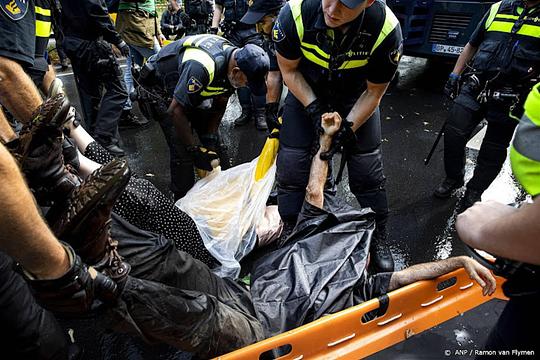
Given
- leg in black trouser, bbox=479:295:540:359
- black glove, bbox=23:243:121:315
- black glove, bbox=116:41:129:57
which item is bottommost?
black glove, bbox=116:41:129:57

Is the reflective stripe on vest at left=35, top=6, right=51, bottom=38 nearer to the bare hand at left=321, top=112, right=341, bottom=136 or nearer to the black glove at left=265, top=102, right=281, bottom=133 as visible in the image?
the black glove at left=265, top=102, right=281, bottom=133

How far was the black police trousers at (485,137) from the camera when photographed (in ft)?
8.07

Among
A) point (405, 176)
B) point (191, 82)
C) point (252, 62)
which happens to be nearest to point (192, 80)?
point (191, 82)

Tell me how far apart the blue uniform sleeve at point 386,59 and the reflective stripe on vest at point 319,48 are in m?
0.03

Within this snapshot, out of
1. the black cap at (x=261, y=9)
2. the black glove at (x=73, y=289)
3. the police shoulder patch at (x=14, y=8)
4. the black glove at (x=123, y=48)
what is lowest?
the black glove at (x=123, y=48)

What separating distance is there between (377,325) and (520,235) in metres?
0.95

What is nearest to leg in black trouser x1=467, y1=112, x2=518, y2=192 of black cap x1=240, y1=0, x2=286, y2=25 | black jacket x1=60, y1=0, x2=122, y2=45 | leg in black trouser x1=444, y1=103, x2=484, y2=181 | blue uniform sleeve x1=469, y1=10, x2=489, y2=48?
leg in black trouser x1=444, y1=103, x2=484, y2=181

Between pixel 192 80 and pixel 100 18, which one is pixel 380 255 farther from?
pixel 100 18

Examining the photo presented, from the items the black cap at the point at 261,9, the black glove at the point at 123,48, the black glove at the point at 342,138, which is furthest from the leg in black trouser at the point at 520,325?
the black glove at the point at 123,48

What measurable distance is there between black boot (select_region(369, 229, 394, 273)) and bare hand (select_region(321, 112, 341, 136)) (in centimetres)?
76

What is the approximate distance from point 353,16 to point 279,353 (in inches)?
62.4

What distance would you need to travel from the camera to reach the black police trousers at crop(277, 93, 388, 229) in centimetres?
223

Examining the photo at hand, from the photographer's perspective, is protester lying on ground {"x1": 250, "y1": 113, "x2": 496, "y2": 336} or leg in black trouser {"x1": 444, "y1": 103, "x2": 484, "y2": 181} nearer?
protester lying on ground {"x1": 250, "y1": 113, "x2": 496, "y2": 336}

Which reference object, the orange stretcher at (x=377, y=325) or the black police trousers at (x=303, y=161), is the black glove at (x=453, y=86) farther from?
the orange stretcher at (x=377, y=325)
